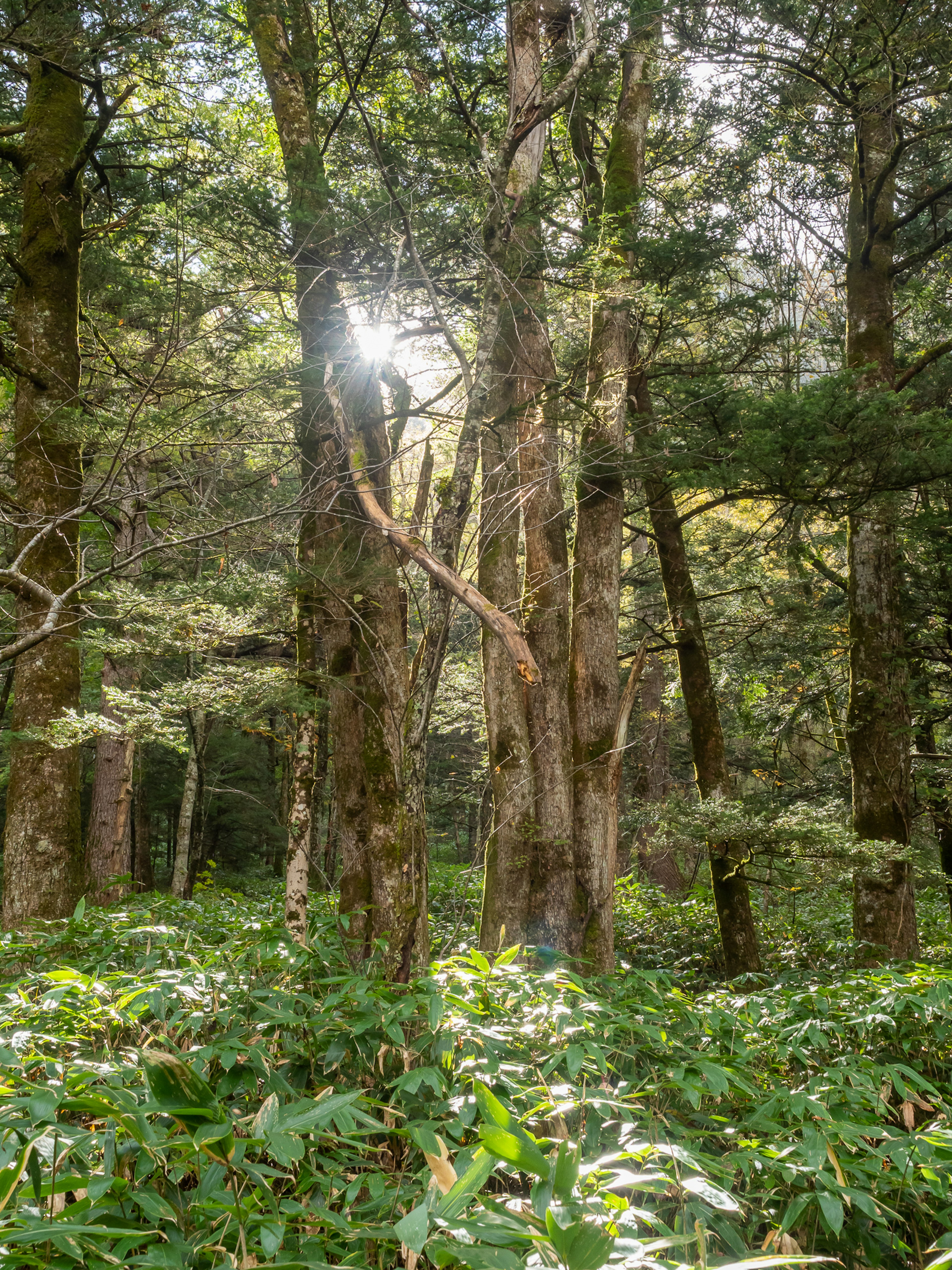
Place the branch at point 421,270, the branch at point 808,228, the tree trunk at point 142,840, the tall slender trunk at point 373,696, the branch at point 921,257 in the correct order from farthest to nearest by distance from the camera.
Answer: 1. the tree trunk at point 142,840
2. the branch at point 808,228
3. the branch at point 921,257
4. the tall slender trunk at point 373,696
5. the branch at point 421,270

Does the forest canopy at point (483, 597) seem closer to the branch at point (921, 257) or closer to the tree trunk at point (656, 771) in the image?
the branch at point (921, 257)

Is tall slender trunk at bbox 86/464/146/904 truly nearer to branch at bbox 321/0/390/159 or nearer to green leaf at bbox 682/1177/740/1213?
branch at bbox 321/0/390/159

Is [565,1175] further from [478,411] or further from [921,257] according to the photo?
[921,257]

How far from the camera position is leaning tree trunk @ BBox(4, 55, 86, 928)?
5.94 metres

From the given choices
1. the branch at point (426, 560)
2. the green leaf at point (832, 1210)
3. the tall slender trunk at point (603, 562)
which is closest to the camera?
the green leaf at point (832, 1210)

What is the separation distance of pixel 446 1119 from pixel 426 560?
2817 millimetres


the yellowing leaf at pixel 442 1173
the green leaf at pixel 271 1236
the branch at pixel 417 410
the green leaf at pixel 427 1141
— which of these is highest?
the branch at pixel 417 410

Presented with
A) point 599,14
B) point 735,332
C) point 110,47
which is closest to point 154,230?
point 110,47

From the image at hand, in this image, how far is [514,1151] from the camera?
1040 millimetres

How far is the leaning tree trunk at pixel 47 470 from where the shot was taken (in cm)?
594

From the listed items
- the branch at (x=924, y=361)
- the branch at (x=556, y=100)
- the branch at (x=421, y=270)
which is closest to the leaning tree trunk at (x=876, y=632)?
the branch at (x=924, y=361)

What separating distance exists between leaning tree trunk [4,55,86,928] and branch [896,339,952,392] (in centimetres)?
716

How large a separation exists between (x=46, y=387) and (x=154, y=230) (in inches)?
94.2

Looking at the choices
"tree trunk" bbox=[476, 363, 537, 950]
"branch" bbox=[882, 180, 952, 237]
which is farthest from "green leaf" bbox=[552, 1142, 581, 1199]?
"branch" bbox=[882, 180, 952, 237]
